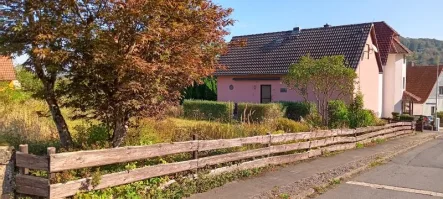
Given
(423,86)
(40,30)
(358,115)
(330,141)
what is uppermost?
(423,86)

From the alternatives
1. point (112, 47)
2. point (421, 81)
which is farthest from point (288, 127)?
point (421, 81)

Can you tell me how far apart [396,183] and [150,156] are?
562 centimetres

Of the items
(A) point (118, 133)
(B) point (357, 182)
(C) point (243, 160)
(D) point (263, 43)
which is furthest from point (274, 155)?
(D) point (263, 43)

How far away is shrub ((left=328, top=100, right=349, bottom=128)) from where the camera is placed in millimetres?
18016

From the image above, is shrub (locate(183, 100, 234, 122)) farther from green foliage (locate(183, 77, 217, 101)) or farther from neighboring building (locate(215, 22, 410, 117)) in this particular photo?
green foliage (locate(183, 77, 217, 101))

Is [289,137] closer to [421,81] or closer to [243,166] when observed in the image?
[243,166]

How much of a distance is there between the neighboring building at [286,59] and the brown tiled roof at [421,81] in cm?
2243

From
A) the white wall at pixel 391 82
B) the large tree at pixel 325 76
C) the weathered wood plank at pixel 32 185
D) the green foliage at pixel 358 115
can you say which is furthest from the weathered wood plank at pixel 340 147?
the white wall at pixel 391 82

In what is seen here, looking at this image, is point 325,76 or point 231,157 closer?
point 231,157

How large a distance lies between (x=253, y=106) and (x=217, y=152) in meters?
11.5

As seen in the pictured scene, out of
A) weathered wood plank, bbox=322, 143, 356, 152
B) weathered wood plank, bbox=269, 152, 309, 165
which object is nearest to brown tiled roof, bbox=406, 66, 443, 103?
weathered wood plank, bbox=322, 143, 356, 152

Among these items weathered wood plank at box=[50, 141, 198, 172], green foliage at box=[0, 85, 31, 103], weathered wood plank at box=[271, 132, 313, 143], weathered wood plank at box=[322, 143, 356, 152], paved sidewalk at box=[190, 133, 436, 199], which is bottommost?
paved sidewalk at box=[190, 133, 436, 199]

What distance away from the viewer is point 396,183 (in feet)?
29.4

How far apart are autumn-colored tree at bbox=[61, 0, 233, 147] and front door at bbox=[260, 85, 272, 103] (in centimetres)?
1919
